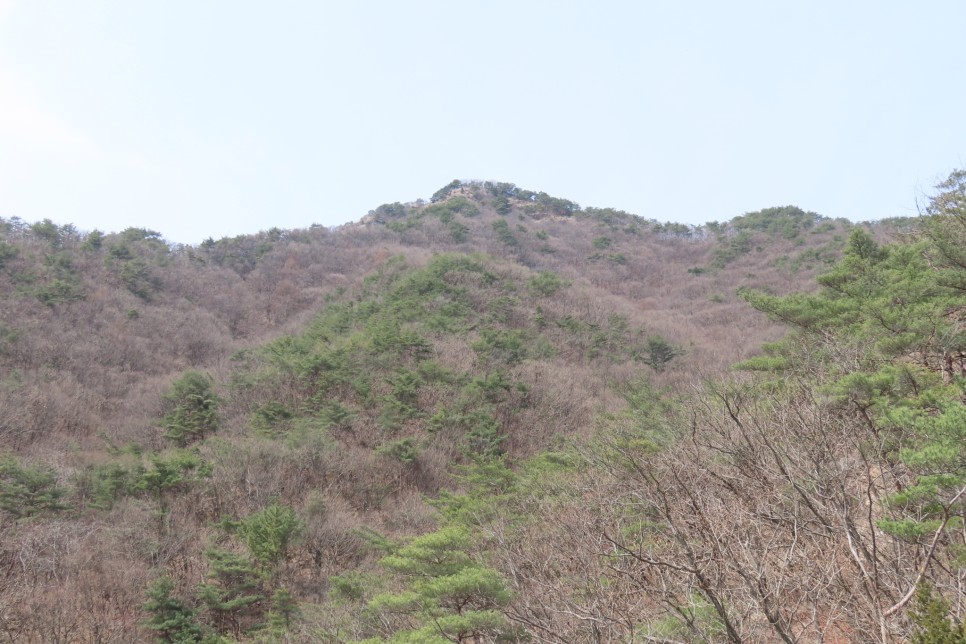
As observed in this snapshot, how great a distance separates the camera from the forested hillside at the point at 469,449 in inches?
173

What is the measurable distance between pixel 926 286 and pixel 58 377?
21.5 meters

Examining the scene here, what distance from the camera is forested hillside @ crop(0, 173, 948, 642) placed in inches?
173

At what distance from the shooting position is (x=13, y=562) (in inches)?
387

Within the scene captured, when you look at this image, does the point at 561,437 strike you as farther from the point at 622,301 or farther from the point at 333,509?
the point at 622,301

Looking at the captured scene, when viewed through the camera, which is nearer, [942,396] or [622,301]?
[942,396]

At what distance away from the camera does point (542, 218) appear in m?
53.3

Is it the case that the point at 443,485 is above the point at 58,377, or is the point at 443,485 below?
below

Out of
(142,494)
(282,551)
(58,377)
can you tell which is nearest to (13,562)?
(142,494)

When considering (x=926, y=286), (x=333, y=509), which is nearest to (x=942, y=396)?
(x=926, y=286)

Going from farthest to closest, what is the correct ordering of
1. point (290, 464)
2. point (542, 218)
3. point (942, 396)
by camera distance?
point (542, 218), point (290, 464), point (942, 396)

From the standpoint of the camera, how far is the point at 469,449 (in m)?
15.7

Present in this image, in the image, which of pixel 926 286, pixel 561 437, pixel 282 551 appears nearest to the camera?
pixel 926 286

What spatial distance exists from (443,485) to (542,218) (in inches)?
1626

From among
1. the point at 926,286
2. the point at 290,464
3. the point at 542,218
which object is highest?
the point at 542,218
